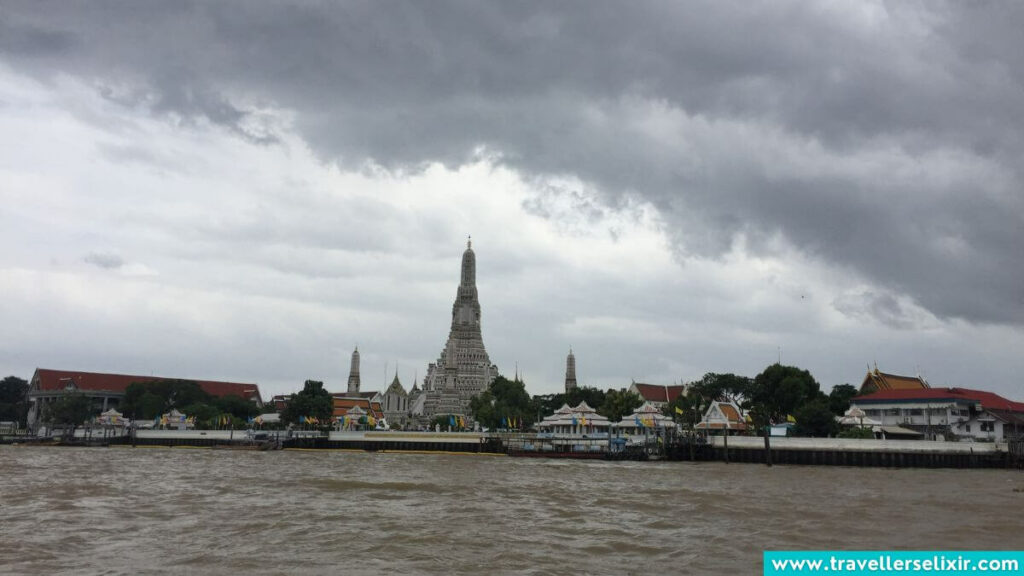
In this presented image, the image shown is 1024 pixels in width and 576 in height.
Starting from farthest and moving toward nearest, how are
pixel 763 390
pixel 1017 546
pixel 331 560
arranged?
1. pixel 763 390
2. pixel 1017 546
3. pixel 331 560

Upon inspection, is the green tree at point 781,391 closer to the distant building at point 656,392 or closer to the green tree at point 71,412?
the distant building at point 656,392

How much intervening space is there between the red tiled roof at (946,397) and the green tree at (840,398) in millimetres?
3229

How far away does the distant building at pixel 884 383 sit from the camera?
99.2 meters

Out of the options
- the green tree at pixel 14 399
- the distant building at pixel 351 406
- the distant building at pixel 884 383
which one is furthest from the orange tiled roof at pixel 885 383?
the green tree at pixel 14 399

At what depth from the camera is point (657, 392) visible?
14338cm

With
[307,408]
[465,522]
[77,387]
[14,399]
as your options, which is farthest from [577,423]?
[14,399]

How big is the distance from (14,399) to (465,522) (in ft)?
513

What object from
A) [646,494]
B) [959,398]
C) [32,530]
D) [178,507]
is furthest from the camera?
[959,398]

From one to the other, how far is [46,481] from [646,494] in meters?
31.2

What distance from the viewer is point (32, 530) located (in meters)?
23.3

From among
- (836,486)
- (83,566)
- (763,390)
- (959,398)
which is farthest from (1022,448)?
(83,566)

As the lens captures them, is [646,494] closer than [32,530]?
No

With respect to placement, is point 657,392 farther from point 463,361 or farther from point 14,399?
point 14,399

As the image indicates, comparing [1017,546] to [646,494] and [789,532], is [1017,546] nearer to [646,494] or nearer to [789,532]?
[789,532]
